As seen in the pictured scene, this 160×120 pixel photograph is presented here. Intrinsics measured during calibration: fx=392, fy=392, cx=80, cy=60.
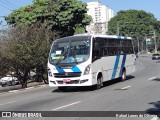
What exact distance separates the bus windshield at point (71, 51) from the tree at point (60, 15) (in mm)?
15011

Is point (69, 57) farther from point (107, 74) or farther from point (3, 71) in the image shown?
point (3, 71)

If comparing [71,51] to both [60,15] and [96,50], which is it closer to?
[96,50]

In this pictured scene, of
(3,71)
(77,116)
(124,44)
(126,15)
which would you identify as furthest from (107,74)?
(126,15)

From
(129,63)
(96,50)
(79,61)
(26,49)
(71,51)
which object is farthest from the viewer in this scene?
(129,63)

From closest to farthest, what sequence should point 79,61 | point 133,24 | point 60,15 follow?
point 79,61
point 60,15
point 133,24

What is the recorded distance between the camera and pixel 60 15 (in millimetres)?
34938

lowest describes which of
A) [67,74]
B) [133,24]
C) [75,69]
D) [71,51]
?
[67,74]

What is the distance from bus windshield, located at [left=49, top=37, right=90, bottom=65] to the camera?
1875cm

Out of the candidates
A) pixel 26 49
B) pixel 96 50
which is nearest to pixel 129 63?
pixel 26 49

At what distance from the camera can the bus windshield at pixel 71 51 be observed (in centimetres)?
1875

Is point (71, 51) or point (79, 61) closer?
point (79, 61)

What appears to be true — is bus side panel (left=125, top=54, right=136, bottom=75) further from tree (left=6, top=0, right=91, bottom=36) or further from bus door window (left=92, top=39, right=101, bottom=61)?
tree (left=6, top=0, right=91, bottom=36)

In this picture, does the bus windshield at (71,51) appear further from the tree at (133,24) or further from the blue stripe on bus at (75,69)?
the tree at (133,24)

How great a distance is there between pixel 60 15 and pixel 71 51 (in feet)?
53.7
